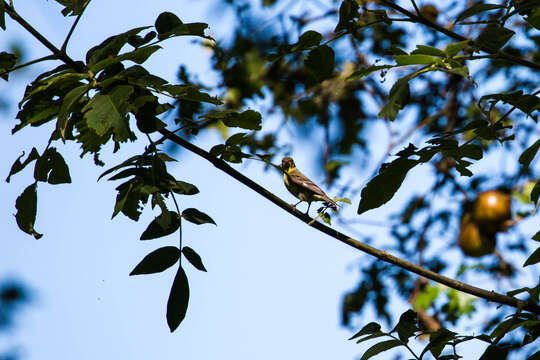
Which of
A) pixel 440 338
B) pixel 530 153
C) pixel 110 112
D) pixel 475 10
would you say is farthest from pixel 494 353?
pixel 110 112

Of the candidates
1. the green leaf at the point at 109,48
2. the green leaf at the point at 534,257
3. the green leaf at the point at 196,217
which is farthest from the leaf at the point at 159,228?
the green leaf at the point at 534,257

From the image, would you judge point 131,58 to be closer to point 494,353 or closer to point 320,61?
point 320,61

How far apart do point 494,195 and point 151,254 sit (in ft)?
16.0

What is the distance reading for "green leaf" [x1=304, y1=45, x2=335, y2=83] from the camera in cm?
182

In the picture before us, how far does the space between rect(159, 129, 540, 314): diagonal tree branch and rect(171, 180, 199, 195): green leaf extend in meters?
0.10

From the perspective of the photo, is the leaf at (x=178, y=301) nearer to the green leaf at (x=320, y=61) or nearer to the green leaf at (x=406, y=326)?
the green leaf at (x=406, y=326)

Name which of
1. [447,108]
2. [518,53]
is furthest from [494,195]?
[518,53]

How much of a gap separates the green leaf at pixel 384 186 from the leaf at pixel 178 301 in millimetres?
488

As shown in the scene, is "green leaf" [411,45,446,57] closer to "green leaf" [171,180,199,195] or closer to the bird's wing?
"green leaf" [171,180,199,195]

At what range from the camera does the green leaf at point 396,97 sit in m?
1.55

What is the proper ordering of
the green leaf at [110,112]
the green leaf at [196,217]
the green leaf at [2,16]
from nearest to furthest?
the green leaf at [110,112] < the green leaf at [2,16] < the green leaf at [196,217]

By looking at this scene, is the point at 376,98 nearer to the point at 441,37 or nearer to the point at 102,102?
the point at 441,37

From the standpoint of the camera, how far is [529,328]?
1638mm

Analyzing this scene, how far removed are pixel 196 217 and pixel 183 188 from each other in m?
0.09
